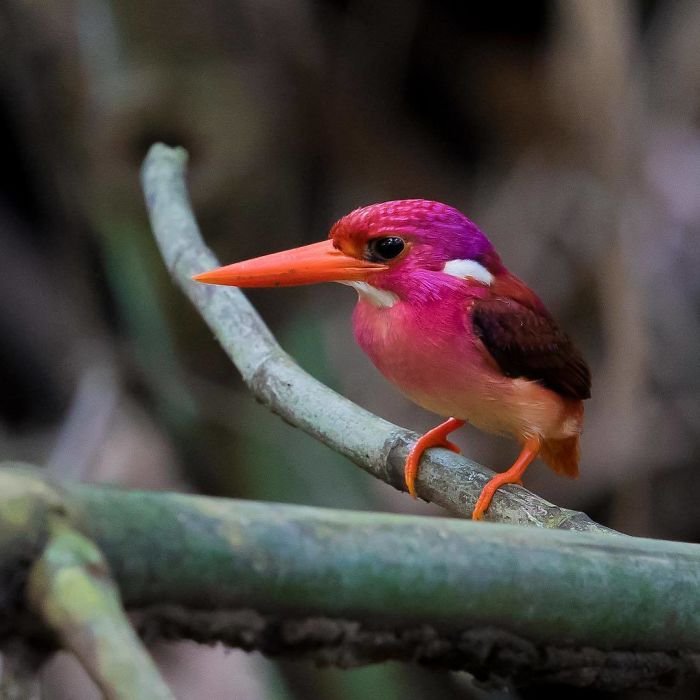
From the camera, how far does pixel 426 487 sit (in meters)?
1.24

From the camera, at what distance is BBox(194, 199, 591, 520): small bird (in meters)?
1.29

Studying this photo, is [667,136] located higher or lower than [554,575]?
lower

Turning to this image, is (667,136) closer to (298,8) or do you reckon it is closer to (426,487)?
(298,8)

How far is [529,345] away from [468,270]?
0.41 ft

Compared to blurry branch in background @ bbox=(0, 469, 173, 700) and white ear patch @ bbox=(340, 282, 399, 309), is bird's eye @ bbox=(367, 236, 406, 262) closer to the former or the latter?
white ear patch @ bbox=(340, 282, 399, 309)

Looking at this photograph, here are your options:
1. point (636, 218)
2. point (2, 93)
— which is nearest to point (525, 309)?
point (636, 218)

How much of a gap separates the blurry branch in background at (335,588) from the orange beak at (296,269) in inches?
27.6

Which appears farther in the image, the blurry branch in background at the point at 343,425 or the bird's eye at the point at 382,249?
the bird's eye at the point at 382,249

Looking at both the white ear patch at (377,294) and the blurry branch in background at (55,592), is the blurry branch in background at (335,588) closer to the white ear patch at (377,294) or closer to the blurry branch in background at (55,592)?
the blurry branch in background at (55,592)

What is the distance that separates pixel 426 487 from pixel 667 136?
6.02 ft

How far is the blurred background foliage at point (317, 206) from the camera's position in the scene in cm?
210

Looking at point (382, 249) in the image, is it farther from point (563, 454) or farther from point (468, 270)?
point (563, 454)

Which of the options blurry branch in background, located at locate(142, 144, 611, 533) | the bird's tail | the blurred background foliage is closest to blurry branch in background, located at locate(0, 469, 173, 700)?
blurry branch in background, located at locate(142, 144, 611, 533)

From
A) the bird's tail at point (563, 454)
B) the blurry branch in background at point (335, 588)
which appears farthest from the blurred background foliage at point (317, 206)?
the blurry branch in background at point (335, 588)
